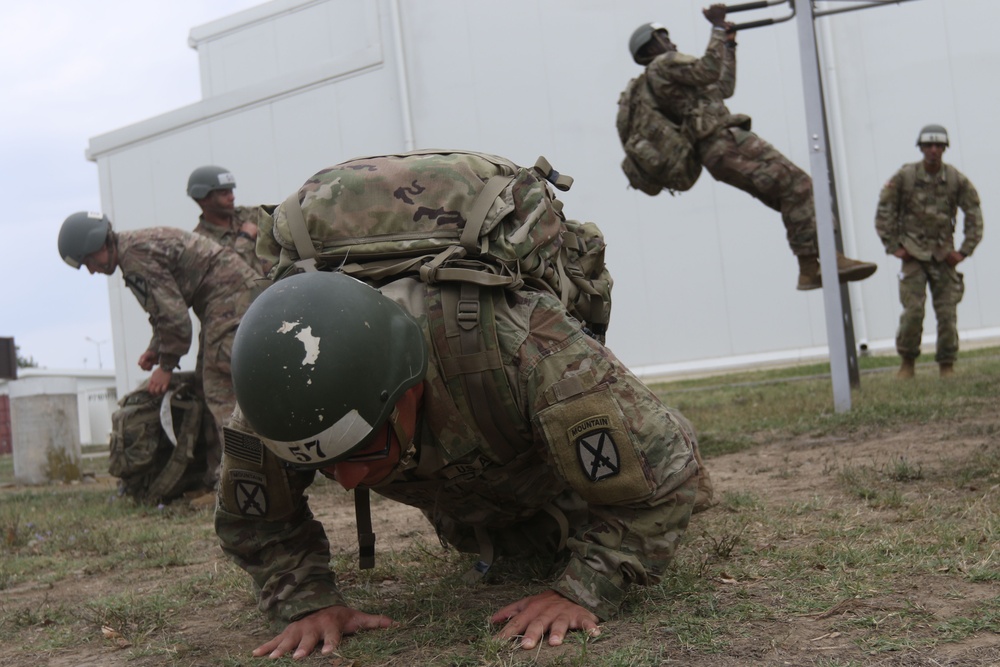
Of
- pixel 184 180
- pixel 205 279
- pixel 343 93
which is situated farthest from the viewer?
Result: pixel 184 180

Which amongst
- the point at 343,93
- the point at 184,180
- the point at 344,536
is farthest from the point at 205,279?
the point at 184,180

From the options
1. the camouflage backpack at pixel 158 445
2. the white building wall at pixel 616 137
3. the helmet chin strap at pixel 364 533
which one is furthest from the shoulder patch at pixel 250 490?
the white building wall at pixel 616 137

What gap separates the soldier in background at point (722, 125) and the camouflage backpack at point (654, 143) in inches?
2.3

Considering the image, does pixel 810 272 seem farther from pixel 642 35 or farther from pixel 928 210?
pixel 928 210

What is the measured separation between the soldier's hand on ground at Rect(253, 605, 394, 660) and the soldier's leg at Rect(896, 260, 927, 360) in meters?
6.94

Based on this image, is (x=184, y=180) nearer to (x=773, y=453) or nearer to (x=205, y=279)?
(x=205, y=279)

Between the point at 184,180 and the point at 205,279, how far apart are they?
419 inches

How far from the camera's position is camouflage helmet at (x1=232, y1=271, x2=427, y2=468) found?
2240mm

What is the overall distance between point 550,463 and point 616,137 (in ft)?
35.7

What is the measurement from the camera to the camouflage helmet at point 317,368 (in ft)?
7.35

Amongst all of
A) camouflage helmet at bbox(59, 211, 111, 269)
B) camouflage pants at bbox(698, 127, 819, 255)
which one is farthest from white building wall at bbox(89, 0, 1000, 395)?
camouflage helmet at bbox(59, 211, 111, 269)

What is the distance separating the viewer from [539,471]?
2.97 meters

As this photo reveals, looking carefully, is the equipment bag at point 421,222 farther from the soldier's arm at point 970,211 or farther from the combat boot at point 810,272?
the soldier's arm at point 970,211

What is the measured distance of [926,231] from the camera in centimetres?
898
